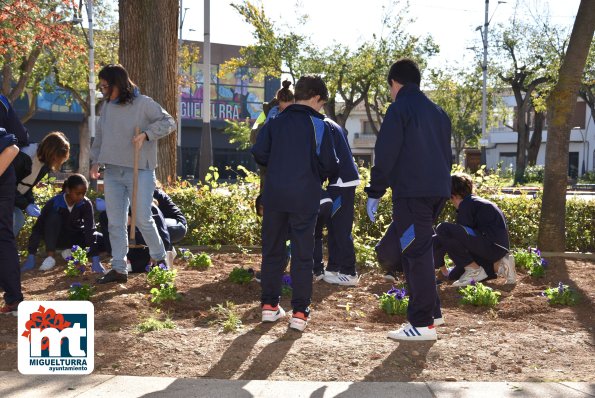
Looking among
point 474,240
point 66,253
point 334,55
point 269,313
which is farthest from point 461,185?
point 334,55

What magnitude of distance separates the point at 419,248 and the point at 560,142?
16.1 feet

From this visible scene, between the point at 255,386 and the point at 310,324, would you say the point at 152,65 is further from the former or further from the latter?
the point at 255,386

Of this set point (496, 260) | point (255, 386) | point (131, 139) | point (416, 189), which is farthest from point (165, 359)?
point (496, 260)

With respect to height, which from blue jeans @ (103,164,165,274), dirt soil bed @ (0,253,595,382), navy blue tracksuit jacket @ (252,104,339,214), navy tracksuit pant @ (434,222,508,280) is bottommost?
dirt soil bed @ (0,253,595,382)

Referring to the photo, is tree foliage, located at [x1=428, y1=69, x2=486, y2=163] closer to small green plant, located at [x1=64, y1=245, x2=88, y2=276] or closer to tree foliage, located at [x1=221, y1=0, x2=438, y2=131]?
tree foliage, located at [x1=221, y1=0, x2=438, y2=131]

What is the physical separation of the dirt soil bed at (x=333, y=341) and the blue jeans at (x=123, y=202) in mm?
Answer: 455

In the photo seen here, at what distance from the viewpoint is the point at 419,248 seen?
4.69m

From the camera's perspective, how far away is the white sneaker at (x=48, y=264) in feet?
25.2

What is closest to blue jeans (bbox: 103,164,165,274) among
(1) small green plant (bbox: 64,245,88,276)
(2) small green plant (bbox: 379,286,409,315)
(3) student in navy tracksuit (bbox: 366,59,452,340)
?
(1) small green plant (bbox: 64,245,88,276)

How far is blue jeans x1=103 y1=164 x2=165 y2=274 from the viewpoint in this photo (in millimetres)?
6445

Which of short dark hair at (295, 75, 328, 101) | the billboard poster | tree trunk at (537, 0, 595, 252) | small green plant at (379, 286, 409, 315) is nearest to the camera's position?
short dark hair at (295, 75, 328, 101)

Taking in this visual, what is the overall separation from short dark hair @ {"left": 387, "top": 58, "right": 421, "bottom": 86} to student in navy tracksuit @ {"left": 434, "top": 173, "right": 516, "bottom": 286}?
7.24ft

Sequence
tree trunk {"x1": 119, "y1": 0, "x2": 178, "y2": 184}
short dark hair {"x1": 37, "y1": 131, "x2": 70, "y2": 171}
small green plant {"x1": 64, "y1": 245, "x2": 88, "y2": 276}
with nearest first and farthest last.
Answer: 1. short dark hair {"x1": 37, "y1": 131, "x2": 70, "y2": 171}
2. small green plant {"x1": 64, "y1": 245, "x2": 88, "y2": 276}
3. tree trunk {"x1": 119, "y1": 0, "x2": 178, "y2": 184}

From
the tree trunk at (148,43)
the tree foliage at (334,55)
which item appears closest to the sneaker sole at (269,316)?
the tree trunk at (148,43)
